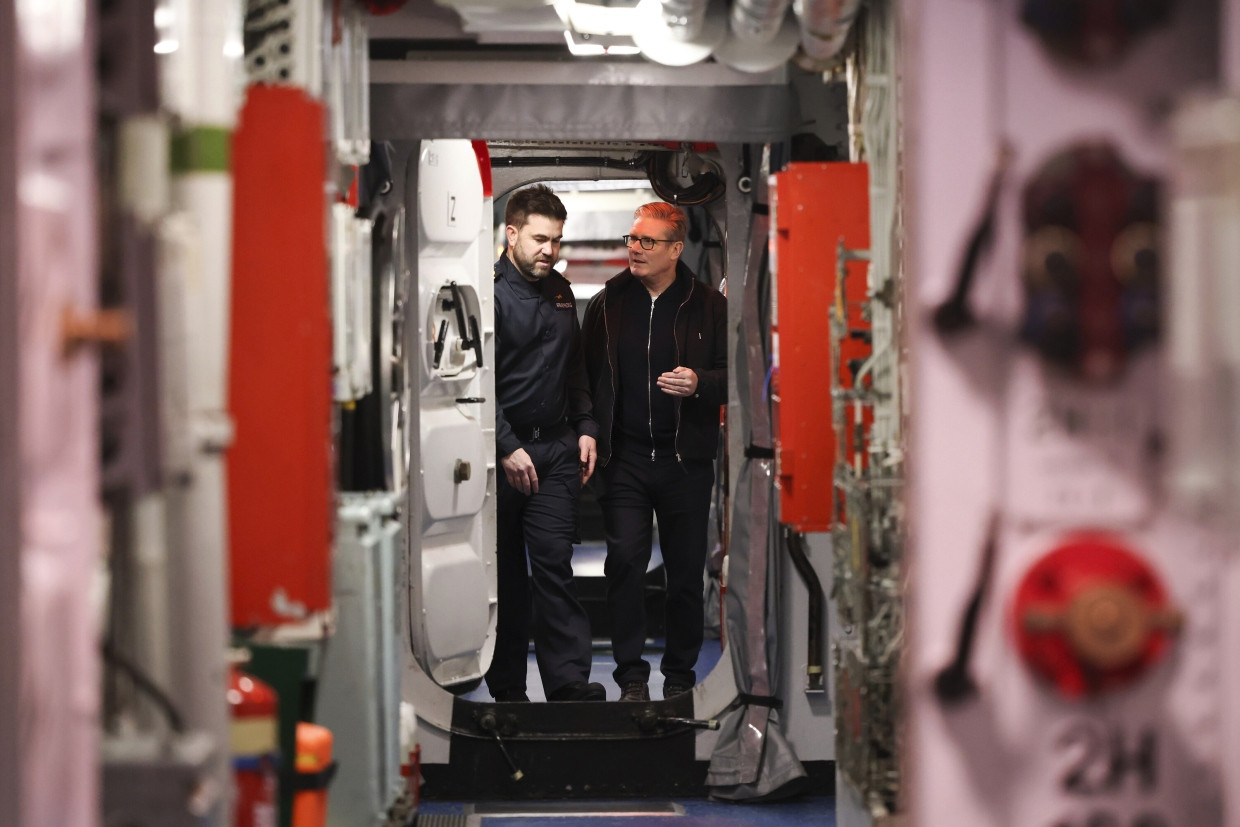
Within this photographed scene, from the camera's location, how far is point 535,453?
20.3ft

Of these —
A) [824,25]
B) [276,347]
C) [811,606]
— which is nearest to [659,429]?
[811,606]

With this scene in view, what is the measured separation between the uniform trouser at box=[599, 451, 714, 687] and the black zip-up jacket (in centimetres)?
12

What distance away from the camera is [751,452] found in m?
5.35

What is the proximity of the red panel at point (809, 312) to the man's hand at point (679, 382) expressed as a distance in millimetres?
1715

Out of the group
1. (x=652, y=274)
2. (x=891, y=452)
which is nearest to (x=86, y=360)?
(x=891, y=452)

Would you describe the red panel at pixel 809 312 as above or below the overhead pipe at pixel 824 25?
below

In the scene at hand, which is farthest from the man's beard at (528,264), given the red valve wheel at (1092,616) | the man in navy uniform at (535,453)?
the red valve wheel at (1092,616)

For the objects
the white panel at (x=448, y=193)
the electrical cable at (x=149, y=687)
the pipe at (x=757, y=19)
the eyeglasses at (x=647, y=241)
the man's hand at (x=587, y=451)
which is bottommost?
the electrical cable at (x=149, y=687)

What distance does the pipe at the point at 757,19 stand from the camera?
12.0 ft

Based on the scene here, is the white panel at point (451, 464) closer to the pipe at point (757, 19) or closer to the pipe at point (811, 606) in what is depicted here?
the pipe at point (811, 606)

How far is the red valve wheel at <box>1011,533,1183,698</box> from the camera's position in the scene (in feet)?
5.83

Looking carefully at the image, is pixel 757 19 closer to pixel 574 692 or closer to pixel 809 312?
pixel 809 312

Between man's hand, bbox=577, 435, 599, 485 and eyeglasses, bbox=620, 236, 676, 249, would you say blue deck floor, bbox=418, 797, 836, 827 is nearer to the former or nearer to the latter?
man's hand, bbox=577, 435, 599, 485

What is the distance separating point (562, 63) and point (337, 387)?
2.00 m
